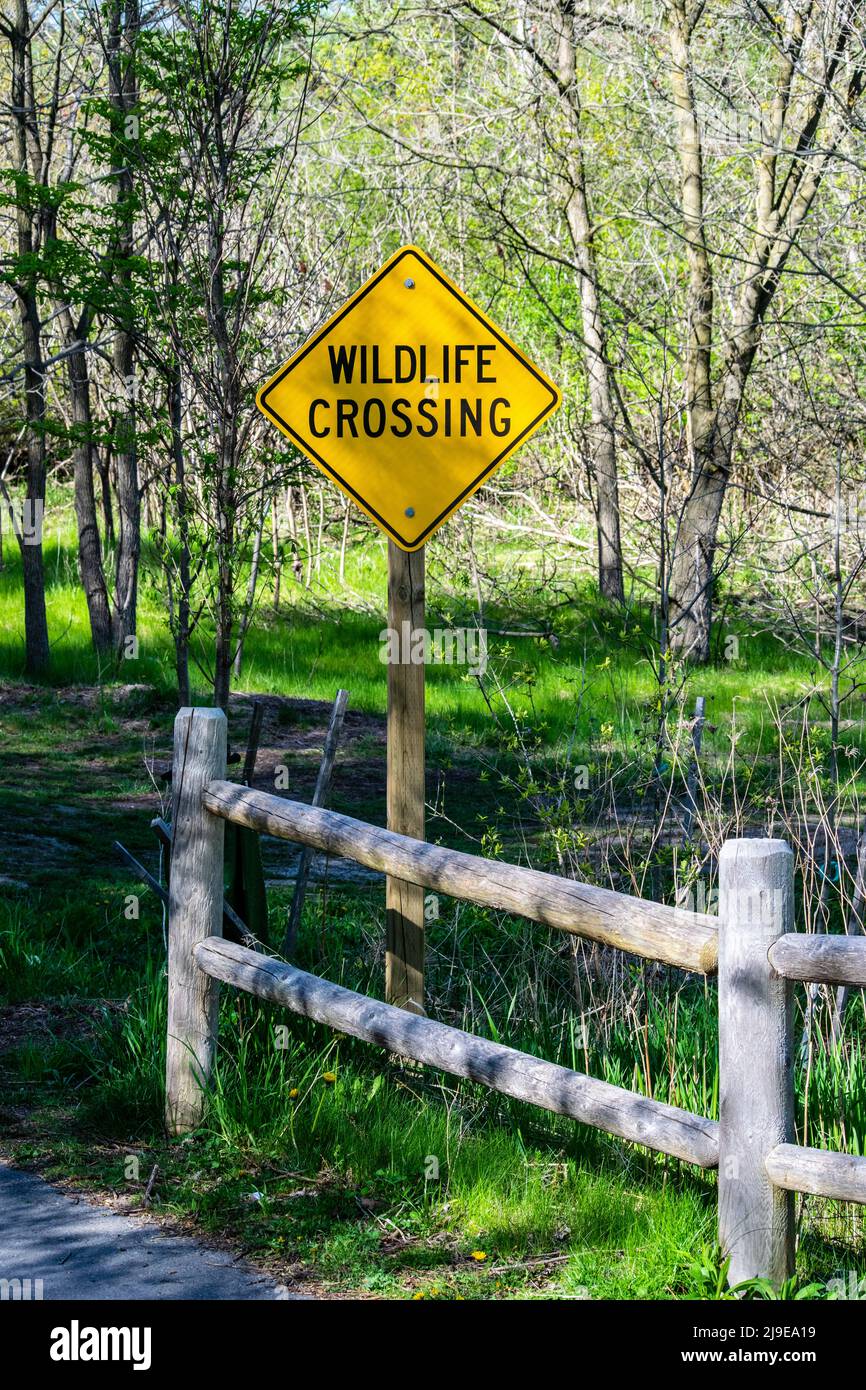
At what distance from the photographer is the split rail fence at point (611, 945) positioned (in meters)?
3.27

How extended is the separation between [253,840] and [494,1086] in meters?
1.84

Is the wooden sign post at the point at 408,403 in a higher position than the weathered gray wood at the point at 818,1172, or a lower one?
higher

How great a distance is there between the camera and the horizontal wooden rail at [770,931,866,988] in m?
3.13

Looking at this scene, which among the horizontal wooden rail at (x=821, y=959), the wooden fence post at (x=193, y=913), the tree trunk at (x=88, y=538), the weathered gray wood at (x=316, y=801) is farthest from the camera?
the tree trunk at (x=88, y=538)

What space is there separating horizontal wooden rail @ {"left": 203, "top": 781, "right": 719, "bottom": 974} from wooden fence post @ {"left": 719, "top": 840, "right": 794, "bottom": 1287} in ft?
0.37

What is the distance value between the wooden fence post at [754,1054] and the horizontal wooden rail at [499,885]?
0.37 feet

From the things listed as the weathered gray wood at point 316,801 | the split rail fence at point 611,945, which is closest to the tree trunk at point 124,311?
the weathered gray wood at point 316,801

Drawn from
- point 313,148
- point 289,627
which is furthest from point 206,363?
point 313,148

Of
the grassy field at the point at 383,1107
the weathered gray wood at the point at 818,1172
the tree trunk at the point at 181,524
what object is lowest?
the grassy field at the point at 383,1107

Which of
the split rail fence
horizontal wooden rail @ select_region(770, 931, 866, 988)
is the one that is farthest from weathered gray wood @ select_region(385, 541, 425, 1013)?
horizontal wooden rail @ select_region(770, 931, 866, 988)

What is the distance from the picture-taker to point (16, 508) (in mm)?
22688

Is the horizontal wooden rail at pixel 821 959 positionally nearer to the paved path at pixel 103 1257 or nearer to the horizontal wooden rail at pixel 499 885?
the horizontal wooden rail at pixel 499 885

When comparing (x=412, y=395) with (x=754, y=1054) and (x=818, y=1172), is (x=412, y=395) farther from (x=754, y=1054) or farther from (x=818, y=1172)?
(x=818, y=1172)

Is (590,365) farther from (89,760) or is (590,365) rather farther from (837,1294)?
(837,1294)
